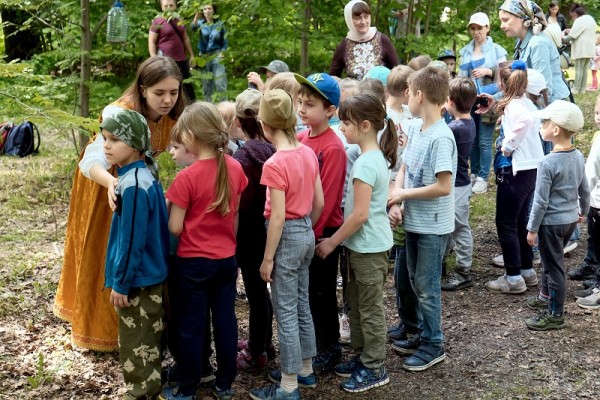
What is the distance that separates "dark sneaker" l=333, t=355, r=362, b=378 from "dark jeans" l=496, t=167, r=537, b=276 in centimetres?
183

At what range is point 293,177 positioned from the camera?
350 centimetres

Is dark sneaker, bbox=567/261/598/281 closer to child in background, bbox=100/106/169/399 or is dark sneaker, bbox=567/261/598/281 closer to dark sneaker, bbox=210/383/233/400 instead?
dark sneaker, bbox=210/383/233/400

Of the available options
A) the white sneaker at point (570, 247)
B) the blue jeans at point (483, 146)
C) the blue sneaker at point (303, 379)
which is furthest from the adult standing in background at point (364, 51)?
the blue sneaker at point (303, 379)

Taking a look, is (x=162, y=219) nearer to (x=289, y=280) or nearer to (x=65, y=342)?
(x=289, y=280)

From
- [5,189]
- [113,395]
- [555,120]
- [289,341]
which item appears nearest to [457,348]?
[289,341]

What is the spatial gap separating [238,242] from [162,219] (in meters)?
0.59

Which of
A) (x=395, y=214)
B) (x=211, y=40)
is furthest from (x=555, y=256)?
(x=211, y=40)

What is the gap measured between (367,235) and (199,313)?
1003 mm

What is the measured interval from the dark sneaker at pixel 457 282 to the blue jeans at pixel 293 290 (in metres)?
2.02

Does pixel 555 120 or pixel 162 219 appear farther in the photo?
pixel 555 120

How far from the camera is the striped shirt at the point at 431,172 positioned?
12.9 feet

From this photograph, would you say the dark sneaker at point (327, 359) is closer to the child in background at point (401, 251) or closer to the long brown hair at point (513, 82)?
the child in background at point (401, 251)

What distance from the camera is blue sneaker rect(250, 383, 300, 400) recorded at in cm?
370

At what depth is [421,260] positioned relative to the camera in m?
4.07
